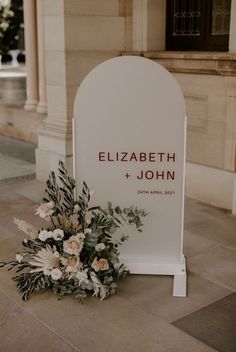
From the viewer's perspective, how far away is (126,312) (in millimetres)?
3125

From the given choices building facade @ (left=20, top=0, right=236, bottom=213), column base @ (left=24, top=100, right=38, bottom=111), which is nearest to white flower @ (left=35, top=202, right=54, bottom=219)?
building facade @ (left=20, top=0, right=236, bottom=213)

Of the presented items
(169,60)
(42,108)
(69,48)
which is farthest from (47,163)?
(42,108)

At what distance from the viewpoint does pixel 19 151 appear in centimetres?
753

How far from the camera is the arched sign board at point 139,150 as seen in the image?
326cm

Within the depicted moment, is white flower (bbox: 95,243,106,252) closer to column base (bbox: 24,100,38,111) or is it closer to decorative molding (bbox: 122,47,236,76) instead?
decorative molding (bbox: 122,47,236,76)

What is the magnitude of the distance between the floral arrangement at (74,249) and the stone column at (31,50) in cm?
495

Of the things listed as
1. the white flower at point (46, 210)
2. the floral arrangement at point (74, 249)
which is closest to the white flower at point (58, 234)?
the floral arrangement at point (74, 249)

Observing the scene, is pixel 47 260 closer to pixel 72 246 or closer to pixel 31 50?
pixel 72 246

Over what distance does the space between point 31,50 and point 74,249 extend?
5438 mm

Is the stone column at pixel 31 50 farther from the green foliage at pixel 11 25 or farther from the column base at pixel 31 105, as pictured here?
the green foliage at pixel 11 25

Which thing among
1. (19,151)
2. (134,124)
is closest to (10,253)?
(134,124)

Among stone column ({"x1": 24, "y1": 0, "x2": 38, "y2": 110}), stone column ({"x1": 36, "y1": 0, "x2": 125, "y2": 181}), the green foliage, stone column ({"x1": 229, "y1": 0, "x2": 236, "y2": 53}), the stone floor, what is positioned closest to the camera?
the stone floor

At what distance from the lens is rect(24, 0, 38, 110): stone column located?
7801 mm

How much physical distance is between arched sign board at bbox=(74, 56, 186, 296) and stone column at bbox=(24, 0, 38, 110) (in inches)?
192
